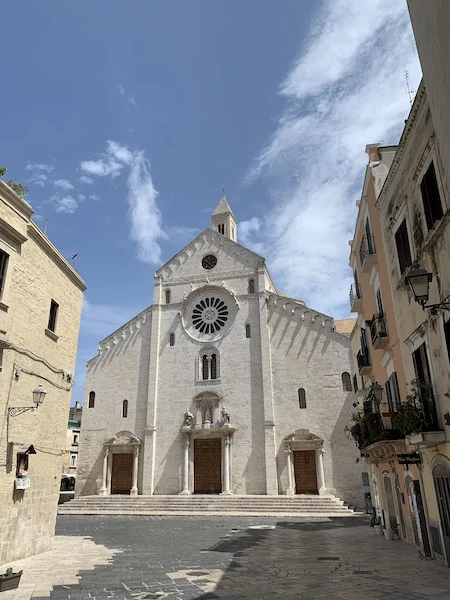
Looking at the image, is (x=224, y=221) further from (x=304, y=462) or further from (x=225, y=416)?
(x=304, y=462)

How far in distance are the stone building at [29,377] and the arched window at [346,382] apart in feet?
60.5

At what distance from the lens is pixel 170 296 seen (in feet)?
111

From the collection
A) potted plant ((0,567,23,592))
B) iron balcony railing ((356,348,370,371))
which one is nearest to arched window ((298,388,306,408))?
iron balcony railing ((356,348,370,371))

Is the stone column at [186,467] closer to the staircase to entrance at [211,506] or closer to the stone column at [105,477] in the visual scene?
the staircase to entrance at [211,506]

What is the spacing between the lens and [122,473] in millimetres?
29969

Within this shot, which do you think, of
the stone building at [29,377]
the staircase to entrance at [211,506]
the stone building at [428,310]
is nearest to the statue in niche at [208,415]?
the staircase to entrance at [211,506]

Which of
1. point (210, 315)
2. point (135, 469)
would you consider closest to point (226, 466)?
point (135, 469)

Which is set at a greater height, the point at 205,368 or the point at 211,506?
the point at 205,368

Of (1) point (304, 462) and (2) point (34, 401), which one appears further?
(1) point (304, 462)

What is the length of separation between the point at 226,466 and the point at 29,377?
61.4ft

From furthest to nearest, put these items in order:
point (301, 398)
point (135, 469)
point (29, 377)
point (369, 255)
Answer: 1. point (135, 469)
2. point (301, 398)
3. point (369, 255)
4. point (29, 377)

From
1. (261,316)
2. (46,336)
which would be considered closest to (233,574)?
(46,336)

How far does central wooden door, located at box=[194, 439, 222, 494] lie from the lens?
28.5 meters

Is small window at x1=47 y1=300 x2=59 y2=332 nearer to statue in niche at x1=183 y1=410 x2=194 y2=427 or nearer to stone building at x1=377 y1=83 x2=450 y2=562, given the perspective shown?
stone building at x1=377 y1=83 x2=450 y2=562
